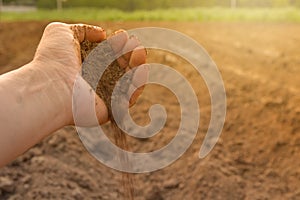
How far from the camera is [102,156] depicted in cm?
202

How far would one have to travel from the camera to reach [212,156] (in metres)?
2.04

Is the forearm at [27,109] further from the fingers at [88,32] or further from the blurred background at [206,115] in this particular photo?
the blurred background at [206,115]

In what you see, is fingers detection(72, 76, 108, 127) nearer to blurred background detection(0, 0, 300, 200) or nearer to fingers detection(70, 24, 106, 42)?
fingers detection(70, 24, 106, 42)

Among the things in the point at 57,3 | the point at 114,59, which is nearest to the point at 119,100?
the point at 114,59

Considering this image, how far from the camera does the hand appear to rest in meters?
1.33

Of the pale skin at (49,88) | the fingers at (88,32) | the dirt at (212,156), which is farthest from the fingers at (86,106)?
the dirt at (212,156)

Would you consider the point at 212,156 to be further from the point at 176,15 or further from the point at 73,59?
the point at 176,15

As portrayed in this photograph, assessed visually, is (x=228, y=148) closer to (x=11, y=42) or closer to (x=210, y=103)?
(x=210, y=103)

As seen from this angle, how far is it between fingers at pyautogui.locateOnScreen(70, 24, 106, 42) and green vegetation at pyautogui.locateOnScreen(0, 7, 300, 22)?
191 centimetres

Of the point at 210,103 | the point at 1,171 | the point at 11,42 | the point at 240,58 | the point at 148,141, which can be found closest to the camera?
the point at 1,171

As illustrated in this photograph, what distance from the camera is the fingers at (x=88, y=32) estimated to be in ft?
4.68

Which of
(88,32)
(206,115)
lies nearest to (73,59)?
(88,32)

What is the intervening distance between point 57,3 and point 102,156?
5.32 feet

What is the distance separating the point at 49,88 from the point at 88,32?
21 centimetres
